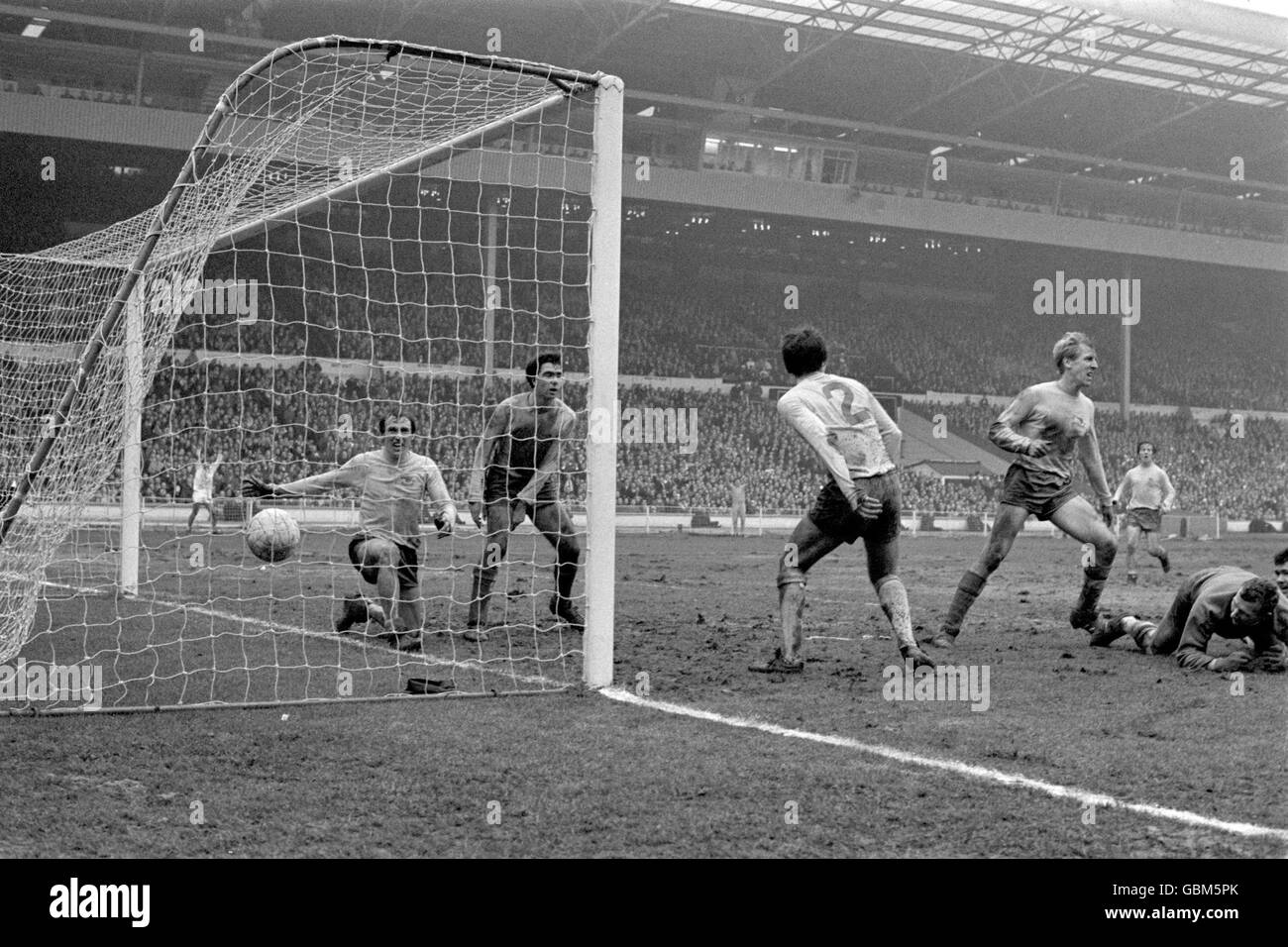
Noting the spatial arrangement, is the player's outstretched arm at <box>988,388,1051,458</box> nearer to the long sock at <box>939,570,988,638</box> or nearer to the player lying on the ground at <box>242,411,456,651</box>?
the long sock at <box>939,570,988,638</box>

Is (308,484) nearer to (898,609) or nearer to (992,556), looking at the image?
(898,609)

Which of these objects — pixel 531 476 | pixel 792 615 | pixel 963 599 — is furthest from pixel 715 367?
pixel 792 615

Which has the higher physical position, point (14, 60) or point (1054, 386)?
point (14, 60)

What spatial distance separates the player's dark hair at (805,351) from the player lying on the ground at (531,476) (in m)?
1.95

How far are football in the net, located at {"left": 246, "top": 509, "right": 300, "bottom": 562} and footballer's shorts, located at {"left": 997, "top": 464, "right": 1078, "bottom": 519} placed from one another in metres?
4.60

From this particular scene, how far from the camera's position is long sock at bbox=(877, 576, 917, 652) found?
7.22 meters


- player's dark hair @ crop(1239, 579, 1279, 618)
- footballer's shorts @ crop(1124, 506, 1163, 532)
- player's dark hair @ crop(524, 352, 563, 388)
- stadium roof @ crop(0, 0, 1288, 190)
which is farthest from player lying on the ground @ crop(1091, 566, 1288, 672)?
stadium roof @ crop(0, 0, 1288, 190)

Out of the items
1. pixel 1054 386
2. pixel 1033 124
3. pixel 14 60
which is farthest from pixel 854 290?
pixel 1054 386

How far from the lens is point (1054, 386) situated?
8602mm

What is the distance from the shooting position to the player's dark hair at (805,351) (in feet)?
23.8

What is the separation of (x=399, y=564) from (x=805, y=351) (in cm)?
302
